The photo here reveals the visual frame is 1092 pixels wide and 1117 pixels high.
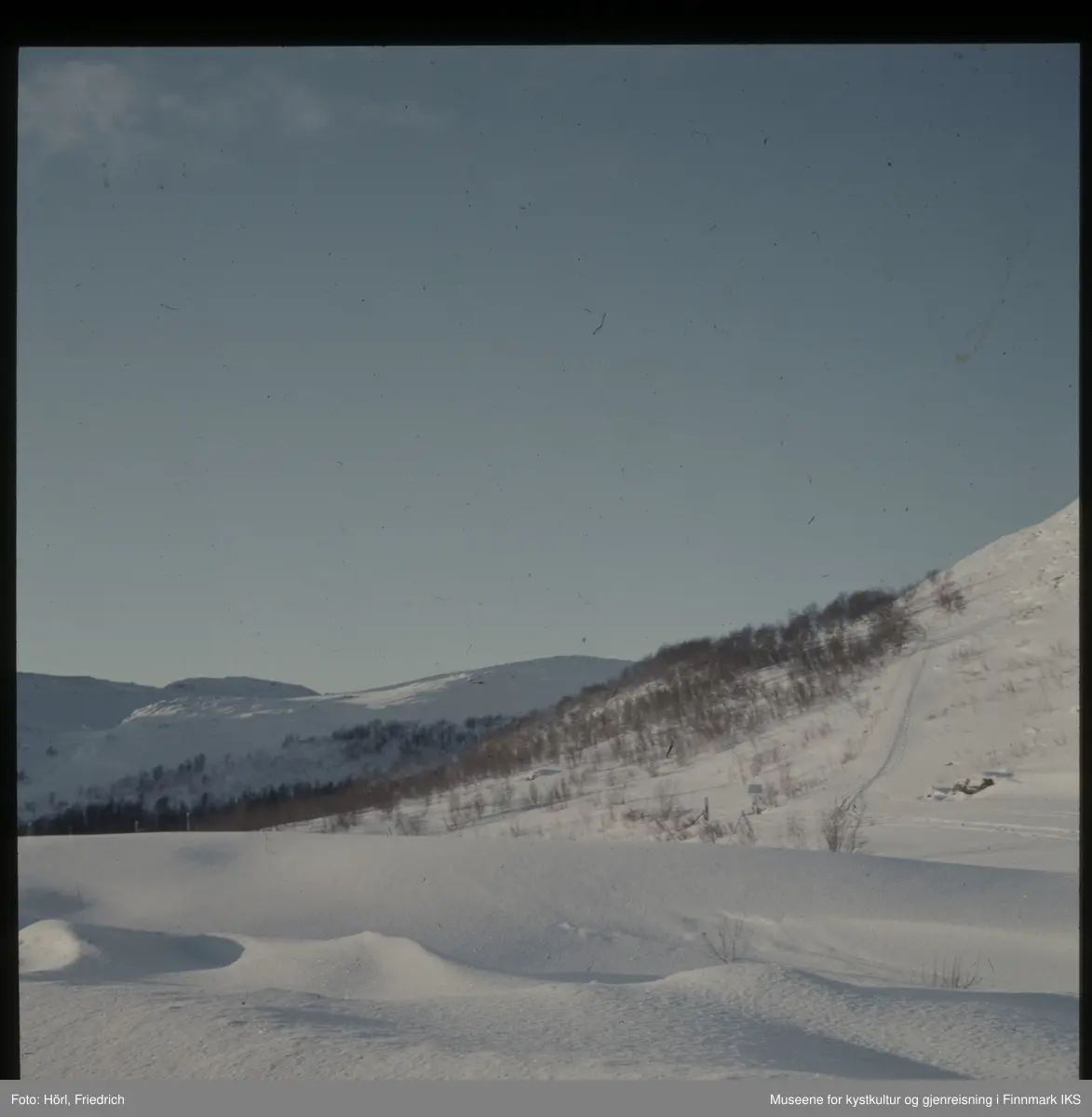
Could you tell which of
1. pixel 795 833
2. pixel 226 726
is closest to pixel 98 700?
pixel 226 726

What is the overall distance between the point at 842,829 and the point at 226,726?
6704 millimetres

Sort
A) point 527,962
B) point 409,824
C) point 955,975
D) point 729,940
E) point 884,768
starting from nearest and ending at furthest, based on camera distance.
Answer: point 955,975, point 527,962, point 729,940, point 409,824, point 884,768

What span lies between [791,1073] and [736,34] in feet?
6.89

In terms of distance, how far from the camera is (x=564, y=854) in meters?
4.14

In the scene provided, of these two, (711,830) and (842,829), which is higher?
(842,829)

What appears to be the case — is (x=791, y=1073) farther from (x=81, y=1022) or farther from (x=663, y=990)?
(x=81, y=1022)

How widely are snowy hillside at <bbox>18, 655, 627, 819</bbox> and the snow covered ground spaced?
187 centimetres

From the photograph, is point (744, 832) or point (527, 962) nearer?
point (527, 962)

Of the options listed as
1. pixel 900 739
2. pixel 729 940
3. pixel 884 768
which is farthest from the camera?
pixel 900 739

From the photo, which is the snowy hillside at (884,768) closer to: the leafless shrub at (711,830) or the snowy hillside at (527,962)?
the leafless shrub at (711,830)

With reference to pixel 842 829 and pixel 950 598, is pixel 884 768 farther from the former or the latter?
pixel 950 598

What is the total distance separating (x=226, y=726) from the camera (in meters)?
10.4

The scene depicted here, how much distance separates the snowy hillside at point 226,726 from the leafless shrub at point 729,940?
16.1ft

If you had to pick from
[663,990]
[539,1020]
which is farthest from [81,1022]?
[663,990]
